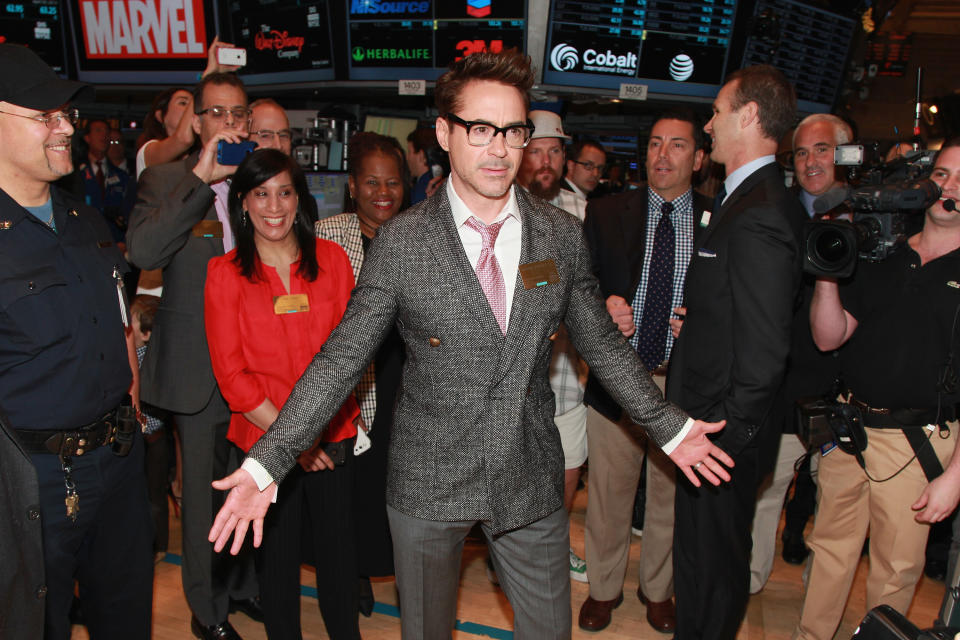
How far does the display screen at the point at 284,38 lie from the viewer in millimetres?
5074

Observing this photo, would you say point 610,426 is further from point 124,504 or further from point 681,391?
point 124,504

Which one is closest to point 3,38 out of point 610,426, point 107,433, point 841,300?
point 107,433

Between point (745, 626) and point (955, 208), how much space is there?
1.88 m

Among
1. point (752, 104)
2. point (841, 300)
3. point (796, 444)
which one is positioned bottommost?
point (796, 444)

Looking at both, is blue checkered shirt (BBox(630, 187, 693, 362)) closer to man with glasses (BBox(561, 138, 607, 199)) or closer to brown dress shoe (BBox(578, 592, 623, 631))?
brown dress shoe (BBox(578, 592, 623, 631))

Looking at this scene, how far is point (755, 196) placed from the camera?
7.22ft

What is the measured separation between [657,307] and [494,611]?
152 cm

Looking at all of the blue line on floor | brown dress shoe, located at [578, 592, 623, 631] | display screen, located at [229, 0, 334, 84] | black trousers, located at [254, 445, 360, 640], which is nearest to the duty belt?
black trousers, located at [254, 445, 360, 640]

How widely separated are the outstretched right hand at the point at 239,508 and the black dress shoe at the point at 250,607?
163 cm

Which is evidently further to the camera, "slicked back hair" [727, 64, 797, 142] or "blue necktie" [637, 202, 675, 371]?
"blue necktie" [637, 202, 675, 371]

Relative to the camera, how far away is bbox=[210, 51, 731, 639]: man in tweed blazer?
5.41 feet

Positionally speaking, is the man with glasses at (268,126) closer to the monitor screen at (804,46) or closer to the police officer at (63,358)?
the police officer at (63,358)

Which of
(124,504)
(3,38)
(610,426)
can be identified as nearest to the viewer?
(124,504)

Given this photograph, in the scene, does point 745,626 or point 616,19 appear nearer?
point 745,626
